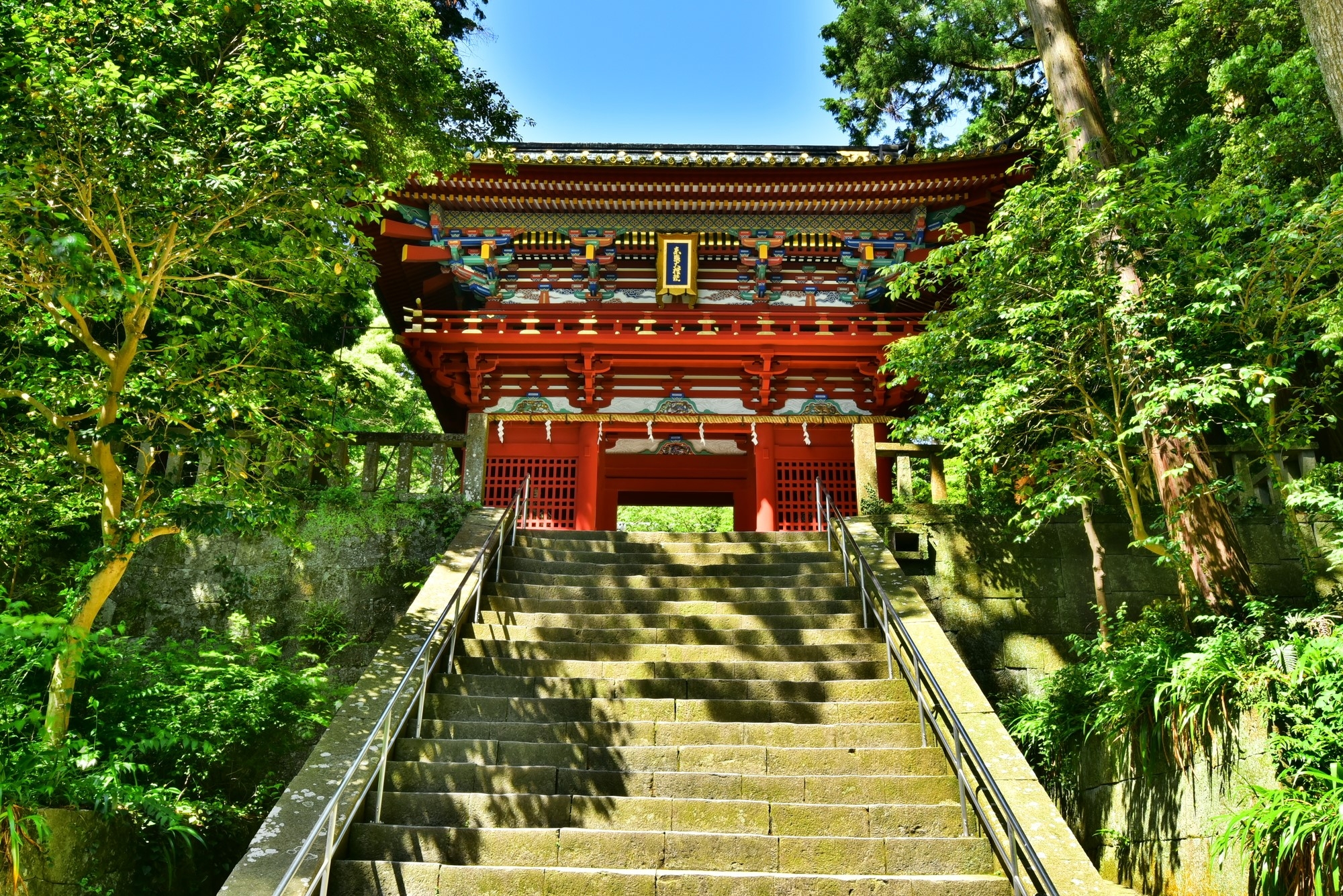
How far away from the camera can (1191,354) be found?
259 inches

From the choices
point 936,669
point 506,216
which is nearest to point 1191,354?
point 936,669

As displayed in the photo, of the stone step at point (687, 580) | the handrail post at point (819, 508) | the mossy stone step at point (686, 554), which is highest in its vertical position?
the handrail post at point (819, 508)

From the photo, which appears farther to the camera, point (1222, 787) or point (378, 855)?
point (1222, 787)

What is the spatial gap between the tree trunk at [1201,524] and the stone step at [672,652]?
2.48m

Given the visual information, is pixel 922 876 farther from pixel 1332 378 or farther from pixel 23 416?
pixel 23 416

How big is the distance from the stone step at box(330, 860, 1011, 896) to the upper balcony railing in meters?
7.88

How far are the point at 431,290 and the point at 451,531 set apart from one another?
5.58m

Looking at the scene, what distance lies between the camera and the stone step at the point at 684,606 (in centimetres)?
779

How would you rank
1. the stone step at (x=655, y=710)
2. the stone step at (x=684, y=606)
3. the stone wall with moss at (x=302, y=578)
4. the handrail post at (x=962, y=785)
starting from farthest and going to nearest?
the stone wall with moss at (x=302, y=578), the stone step at (x=684, y=606), the stone step at (x=655, y=710), the handrail post at (x=962, y=785)

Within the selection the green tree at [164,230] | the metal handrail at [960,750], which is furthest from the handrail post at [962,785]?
the green tree at [164,230]

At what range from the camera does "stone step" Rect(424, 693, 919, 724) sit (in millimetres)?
6273

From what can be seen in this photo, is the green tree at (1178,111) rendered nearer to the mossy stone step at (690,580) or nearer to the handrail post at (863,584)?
the handrail post at (863,584)

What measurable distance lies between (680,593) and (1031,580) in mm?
3530

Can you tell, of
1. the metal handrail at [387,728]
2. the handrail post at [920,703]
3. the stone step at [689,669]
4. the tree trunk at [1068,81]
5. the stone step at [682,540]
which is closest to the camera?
the metal handrail at [387,728]
